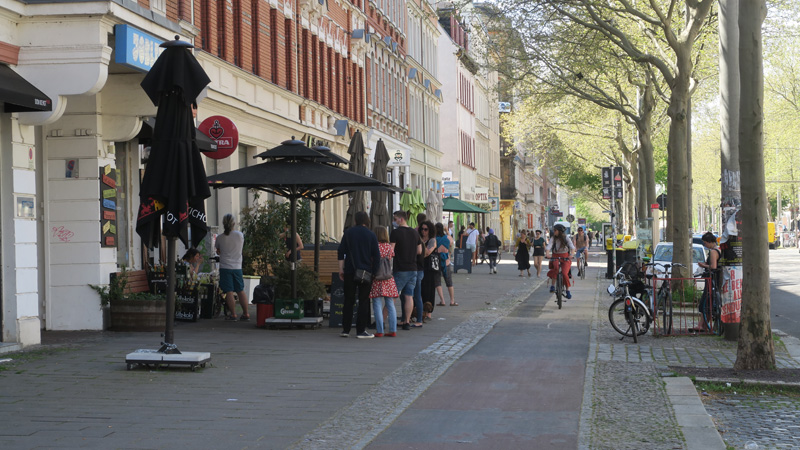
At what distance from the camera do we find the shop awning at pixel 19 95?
11.9 metres

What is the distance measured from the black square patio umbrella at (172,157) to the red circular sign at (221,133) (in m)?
7.55

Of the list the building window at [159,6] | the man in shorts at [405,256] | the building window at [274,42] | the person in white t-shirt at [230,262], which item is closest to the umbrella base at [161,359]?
the man in shorts at [405,256]

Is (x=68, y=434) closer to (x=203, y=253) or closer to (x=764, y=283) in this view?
(x=764, y=283)

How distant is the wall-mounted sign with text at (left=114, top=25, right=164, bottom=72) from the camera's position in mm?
13617

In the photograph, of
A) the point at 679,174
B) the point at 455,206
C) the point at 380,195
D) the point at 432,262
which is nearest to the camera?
the point at 432,262

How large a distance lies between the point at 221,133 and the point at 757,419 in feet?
39.7

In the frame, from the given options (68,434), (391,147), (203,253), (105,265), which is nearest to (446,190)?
(391,147)

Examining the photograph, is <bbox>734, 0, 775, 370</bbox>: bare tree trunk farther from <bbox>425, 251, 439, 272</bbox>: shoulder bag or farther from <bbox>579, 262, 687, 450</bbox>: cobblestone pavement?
<bbox>425, 251, 439, 272</bbox>: shoulder bag

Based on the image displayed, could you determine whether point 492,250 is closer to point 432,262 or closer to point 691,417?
point 432,262

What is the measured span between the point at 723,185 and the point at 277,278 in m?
7.03

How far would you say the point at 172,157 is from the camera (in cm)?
1102

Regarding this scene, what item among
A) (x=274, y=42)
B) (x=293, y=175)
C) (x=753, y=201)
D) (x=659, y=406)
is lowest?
(x=659, y=406)

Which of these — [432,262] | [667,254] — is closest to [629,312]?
[432,262]

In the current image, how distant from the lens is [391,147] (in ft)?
143
